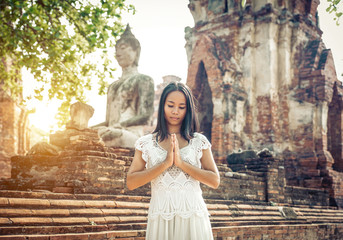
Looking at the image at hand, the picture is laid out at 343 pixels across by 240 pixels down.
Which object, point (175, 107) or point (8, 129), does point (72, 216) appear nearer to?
point (175, 107)

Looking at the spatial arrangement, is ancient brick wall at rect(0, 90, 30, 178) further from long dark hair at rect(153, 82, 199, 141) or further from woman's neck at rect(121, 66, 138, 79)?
long dark hair at rect(153, 82, 199, 141)

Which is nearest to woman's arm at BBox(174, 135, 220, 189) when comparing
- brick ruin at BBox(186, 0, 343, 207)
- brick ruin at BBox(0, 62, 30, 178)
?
brick ruin at BBox(186, 0, 343, 207)

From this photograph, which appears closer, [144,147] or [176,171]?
[176,171]

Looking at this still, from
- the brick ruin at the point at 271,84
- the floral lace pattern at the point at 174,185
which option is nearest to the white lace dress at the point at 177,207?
the floral lace pattern at the point at 174,185

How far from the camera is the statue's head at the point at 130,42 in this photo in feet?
26.9

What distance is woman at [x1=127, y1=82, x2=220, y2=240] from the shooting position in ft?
7.70

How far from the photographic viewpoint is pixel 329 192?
11.4 metres

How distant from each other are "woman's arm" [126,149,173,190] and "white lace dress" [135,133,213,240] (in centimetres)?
7

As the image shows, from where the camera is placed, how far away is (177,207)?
2.36 meters

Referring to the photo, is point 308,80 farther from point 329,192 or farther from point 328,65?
point 329,192

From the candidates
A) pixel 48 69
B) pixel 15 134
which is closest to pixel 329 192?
pixel 48 69

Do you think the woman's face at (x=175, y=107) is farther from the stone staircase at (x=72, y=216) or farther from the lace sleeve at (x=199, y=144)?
the stone staircase at (x=72, y=216)

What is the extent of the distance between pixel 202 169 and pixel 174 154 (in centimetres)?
21

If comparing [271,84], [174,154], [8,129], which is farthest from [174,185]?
[8,129]
